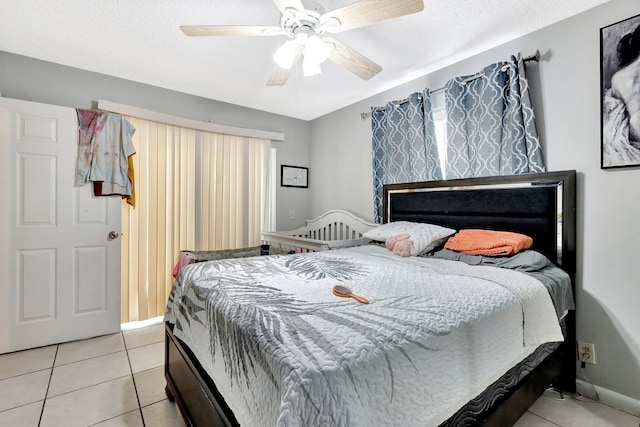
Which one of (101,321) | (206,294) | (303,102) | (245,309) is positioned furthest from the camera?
(303,102)

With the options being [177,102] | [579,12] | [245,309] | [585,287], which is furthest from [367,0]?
[177,102]

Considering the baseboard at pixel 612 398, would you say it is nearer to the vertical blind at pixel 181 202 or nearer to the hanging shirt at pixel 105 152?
the vertical blind at pixel 181 202

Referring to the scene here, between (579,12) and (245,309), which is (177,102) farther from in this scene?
(579,12)

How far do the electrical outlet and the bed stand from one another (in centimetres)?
8

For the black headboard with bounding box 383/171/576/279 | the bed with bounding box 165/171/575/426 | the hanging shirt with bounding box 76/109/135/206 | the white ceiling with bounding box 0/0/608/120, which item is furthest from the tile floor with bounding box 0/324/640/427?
the white ceiling with bounding box 0/0/608/120

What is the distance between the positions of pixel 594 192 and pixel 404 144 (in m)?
1.43

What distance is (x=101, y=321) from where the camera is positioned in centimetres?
260

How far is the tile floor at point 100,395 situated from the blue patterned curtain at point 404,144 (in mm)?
1732

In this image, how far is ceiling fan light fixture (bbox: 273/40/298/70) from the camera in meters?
1.61

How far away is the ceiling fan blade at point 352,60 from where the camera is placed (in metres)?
1.71

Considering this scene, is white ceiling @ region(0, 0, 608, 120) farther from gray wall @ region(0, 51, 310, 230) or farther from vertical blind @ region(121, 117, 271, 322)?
vertical blind @ region(121, 117, 271, 322)

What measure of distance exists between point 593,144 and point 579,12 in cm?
82

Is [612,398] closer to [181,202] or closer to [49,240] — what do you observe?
[181,202]

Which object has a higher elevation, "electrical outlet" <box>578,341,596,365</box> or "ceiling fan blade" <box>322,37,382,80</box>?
"ceiling fan blade" <box>322,37,382,80</box>
